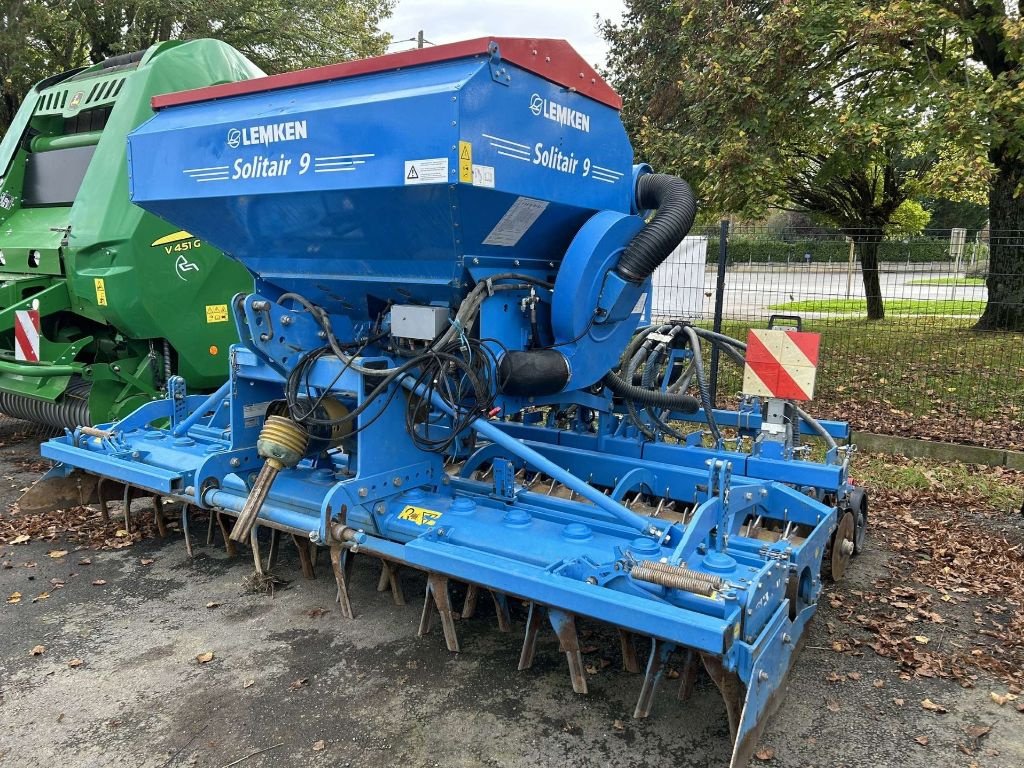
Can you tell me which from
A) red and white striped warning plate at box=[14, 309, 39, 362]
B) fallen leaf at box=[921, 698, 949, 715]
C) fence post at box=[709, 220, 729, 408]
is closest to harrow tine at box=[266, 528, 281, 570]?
red and white striped warning plate at box=[14, 309, 39, 362]

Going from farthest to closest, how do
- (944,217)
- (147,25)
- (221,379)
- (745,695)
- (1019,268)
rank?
(944,217) < (147,25) < (1019,268) < (221,379) < (745,695)

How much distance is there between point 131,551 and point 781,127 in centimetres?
777

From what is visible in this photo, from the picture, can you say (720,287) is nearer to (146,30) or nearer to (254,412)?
(254,412)

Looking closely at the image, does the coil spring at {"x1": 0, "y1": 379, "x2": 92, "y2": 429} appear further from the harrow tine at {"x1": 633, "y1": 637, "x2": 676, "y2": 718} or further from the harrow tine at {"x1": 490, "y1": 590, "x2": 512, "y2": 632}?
the harrow tine at {"x1": 633, "y1": 637, "x2": 676, "y2": 718}

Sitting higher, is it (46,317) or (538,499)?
(46,317)

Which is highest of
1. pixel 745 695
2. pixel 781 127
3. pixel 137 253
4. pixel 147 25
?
pixel 147 25

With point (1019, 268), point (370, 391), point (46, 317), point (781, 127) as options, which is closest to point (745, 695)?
point (370, 391)

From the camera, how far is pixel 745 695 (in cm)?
271

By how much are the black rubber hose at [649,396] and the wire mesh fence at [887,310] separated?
2658mm

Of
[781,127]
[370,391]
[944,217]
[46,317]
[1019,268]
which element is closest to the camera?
[370,391]

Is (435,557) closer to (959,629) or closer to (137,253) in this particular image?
(959,629)

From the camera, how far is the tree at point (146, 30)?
1243 cm

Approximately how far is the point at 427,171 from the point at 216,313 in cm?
373

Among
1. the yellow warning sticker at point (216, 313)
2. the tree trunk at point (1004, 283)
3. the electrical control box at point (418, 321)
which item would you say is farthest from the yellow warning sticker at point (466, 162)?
the tree trunk at point (1004, 283)
